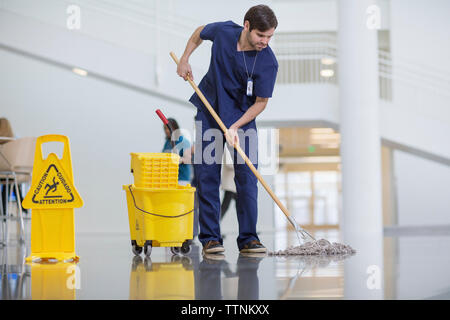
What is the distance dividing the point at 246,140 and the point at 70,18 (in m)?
6.54

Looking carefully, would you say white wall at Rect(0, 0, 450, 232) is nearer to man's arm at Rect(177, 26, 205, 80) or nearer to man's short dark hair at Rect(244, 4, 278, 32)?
man's arm at Rect(177, 26, 205, 80)

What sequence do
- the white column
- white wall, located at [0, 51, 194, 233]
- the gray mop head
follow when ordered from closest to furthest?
the gray mop head < the white column < white wall, located at [0, 51, 194, 233]

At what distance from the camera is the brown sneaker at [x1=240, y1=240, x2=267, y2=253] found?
3.08 m

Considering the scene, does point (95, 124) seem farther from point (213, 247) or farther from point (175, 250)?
point (213, 247)

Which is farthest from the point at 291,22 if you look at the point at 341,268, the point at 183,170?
the point at 341,268

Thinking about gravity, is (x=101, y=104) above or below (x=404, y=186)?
above

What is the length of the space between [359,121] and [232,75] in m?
3.40

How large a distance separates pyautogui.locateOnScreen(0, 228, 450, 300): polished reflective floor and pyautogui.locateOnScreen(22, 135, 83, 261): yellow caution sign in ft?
0.45

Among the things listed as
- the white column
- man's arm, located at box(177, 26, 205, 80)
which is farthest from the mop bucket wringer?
the white column

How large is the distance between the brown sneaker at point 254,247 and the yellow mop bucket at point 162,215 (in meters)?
0.35

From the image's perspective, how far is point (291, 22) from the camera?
10.8 m

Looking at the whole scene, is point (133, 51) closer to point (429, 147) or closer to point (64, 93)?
point (64, 93)
